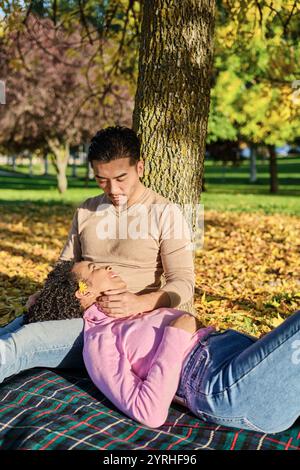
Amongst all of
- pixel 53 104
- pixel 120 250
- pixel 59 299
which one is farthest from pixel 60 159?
pixel 59 299

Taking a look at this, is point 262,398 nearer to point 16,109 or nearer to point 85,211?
point 85,211

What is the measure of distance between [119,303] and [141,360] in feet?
1.39

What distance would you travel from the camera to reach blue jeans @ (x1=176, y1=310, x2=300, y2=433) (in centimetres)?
275

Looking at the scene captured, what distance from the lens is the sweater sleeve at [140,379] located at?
115 inches

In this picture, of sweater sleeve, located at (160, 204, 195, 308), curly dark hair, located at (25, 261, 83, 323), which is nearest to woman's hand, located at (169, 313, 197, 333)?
sweater sleeve, located at (160, 204, 195, 308)

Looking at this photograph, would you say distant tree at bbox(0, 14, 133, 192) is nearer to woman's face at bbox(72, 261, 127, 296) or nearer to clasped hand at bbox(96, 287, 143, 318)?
woman's face at bbox(72, 261, 127, 296)

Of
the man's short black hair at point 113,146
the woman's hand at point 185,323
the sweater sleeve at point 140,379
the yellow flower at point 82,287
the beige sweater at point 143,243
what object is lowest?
the sweater sleeve at point 140,379

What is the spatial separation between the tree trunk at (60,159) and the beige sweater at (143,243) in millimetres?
24044

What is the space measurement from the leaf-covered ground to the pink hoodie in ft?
6.66

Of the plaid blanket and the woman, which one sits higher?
the woman

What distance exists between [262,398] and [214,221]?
10.3m

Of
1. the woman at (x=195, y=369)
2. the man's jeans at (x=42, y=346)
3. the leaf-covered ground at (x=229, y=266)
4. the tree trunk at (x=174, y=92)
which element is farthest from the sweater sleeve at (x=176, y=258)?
the leaf-covered ground at (x=229, y=266)

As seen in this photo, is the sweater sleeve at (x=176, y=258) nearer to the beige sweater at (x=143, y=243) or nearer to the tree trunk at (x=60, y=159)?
the beige sweater at (x=143, y=243)

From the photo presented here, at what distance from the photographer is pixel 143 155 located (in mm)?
4750
